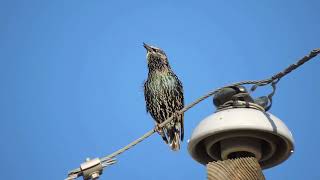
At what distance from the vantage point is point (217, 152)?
3174 mm

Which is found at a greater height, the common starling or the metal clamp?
the common starling

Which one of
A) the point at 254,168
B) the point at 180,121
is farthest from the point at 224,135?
the point at 180,121

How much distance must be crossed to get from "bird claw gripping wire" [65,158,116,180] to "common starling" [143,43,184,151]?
5795 mm

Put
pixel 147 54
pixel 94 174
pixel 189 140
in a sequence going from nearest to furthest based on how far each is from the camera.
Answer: pixel 94 174
pixel 189 140
pixel 147 54

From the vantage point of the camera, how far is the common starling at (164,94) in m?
8.64

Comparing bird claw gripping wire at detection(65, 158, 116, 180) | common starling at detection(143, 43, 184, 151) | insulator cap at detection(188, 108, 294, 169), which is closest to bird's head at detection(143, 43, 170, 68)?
common starling at detection(143, 43, 184, 151)

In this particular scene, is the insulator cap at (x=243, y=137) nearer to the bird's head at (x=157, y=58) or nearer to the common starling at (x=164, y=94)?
the common starling at (x=164, y=94)

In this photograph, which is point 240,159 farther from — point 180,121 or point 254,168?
point 180,121

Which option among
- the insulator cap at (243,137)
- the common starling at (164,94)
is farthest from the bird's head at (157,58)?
the insulator cap at (243,137)

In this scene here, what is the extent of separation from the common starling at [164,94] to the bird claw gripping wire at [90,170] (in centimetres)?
580

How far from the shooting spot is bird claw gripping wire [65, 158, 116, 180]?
8.71 ft

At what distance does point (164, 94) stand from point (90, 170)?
6001mm

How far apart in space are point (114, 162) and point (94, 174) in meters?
0.13

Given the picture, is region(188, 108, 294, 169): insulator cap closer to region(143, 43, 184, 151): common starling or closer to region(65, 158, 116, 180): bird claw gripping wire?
region(65, 158, 116, 180): bird claw gripping wire
